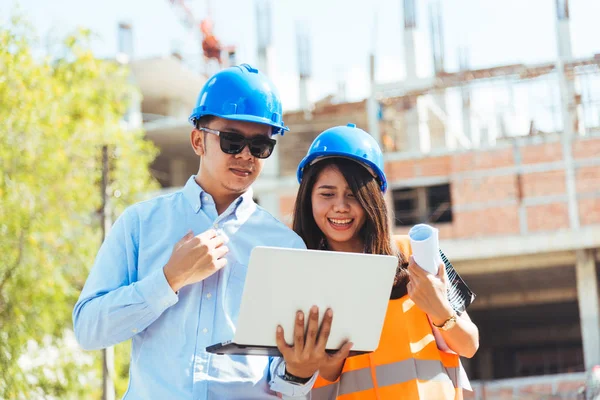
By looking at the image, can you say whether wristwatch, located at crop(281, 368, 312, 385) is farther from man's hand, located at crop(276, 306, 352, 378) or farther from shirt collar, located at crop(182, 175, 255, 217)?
shirt collar, located at crop(182, 175, 255, 217)

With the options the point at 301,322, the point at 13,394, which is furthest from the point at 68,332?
the point at 301,322

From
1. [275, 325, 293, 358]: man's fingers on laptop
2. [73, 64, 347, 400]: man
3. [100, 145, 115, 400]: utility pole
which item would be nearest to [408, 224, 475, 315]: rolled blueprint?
[73, 64, 347, 400]: man

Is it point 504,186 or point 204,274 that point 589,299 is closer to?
point 504,186

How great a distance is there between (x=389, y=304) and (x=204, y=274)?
0.94 meters

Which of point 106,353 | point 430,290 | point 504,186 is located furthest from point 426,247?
point 504,186

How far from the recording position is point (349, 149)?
10.2 feet

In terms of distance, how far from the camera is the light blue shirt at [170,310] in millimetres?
2285

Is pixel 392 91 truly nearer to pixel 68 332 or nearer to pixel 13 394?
pixel 68 332

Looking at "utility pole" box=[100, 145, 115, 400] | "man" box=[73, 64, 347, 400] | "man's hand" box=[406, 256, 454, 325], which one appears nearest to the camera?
"man" box=[73, 64, 347, 400]

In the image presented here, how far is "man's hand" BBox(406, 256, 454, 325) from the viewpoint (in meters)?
2.67

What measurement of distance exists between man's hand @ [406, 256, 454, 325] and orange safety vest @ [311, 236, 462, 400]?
0.75 feet

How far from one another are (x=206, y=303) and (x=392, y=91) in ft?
60.4

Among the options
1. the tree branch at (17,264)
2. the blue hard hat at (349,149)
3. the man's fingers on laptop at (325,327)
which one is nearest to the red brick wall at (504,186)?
the tree branch at (17,264)

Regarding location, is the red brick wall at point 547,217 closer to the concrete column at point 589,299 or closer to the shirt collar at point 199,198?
Answer: the concrete column at point 589,299
